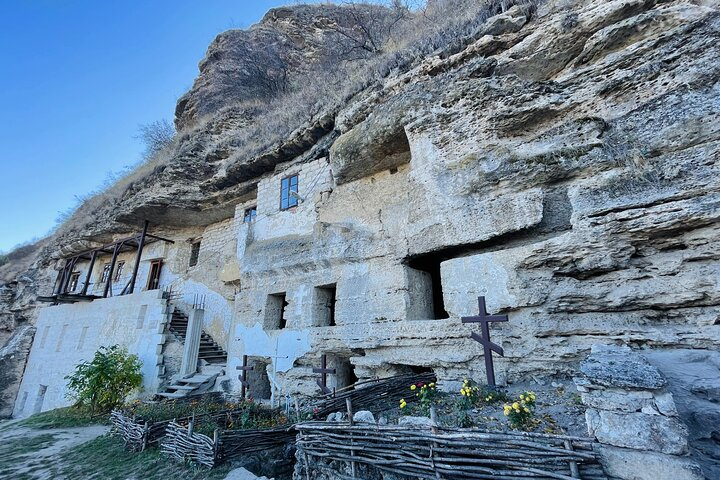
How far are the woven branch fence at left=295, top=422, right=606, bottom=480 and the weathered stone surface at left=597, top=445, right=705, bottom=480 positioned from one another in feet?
0.28

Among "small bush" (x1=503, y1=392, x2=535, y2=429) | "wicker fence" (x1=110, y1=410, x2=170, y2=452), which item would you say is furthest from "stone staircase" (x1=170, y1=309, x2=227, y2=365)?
"small bush" (x1=503, y1=392, x2=535, y2=429)

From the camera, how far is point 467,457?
2.89 m

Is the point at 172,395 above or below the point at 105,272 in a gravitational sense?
below

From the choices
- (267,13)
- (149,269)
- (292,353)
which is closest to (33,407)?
(149,269)

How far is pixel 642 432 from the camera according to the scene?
2.23 m

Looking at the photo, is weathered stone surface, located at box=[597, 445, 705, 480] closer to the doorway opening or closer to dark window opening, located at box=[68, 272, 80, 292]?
the doorway opening

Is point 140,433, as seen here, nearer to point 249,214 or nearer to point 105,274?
point 249,214

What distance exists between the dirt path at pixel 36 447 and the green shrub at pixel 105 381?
117 cm

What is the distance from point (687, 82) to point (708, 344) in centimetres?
332

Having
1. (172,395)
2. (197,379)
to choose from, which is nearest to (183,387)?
(172,395)

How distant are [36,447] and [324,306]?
6716mm

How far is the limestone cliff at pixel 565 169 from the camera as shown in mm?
4008

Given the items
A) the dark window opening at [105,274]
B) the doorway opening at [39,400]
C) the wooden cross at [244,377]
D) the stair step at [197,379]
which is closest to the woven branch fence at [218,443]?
the wooden cross at [244,377]

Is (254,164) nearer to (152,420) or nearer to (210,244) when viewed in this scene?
(210,244)
